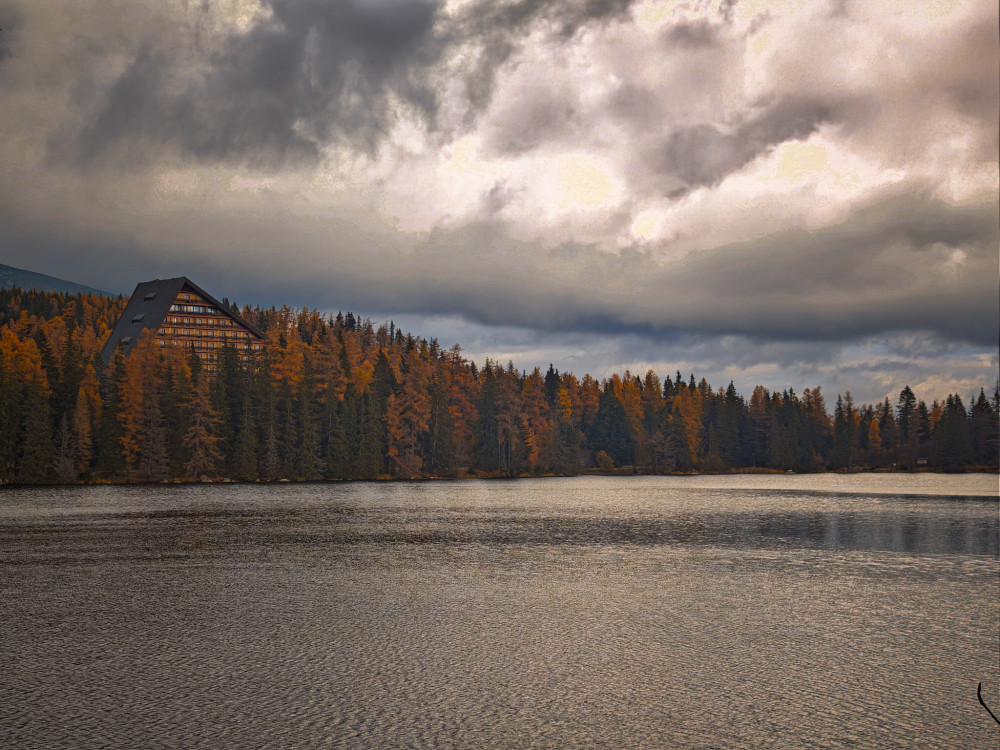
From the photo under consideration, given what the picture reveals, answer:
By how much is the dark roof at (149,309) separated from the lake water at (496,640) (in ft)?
411

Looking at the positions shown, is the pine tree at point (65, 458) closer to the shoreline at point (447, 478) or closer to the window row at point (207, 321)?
the shoreline at point (447, 478)

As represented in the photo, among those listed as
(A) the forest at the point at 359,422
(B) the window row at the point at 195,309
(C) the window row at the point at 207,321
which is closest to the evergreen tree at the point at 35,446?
(A) the forest at the point at 359,422

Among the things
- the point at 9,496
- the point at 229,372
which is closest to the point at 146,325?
the point at 229,372

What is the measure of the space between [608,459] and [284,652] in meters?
156

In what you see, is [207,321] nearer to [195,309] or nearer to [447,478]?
[195,309]

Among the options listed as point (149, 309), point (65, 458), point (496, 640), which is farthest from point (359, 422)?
point (496, 640)

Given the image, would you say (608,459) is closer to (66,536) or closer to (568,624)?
(66,536)

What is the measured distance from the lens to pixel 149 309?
164000 millimetres

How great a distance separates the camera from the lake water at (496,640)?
1484 centimetres

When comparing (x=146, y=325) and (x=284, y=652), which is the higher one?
(x=146, y=325)

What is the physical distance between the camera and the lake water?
14.8 metres

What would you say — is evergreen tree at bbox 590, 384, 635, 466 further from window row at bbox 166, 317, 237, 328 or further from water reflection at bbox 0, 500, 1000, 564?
water reflection at bbox 0, 500, 1000, 564

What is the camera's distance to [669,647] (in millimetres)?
20312

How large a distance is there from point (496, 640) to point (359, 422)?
116 metres
